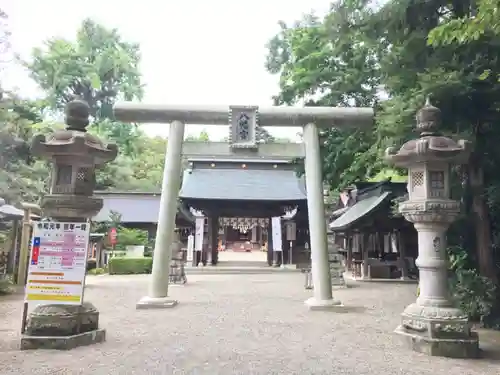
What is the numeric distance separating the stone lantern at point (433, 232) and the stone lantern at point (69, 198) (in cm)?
440

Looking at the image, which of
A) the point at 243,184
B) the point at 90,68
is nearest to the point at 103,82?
the point at 90,68

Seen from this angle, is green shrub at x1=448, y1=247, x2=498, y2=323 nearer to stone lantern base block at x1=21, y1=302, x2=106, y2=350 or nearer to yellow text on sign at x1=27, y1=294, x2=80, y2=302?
stone lantern base block at x1=21, y1=302, x2=106, y2=350

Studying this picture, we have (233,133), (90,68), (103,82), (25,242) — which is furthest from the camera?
(103,82)

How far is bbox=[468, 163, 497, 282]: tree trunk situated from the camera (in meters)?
7.52

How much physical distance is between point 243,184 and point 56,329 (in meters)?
19.9

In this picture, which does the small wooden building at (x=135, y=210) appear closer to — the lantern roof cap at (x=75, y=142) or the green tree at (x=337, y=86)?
the green tree at (x=337, y=86)

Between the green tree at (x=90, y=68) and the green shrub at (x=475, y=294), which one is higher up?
the green tree at (x=90, y=68)

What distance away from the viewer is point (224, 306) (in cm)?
960

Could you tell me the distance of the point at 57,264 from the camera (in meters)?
5.72

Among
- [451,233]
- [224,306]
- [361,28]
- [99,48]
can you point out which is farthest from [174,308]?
[99,48]

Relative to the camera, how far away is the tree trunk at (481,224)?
752 cm

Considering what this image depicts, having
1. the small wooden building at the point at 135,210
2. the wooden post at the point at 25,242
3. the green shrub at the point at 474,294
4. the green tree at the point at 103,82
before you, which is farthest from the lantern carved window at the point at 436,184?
the green tree at the point at 103,82

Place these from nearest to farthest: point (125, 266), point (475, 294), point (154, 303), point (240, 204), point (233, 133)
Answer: point (475, 294), point (154, 303), point (233, 133), point (125, 266), point (240, 204)

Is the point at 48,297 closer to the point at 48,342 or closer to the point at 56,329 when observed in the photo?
the point at 56,329
